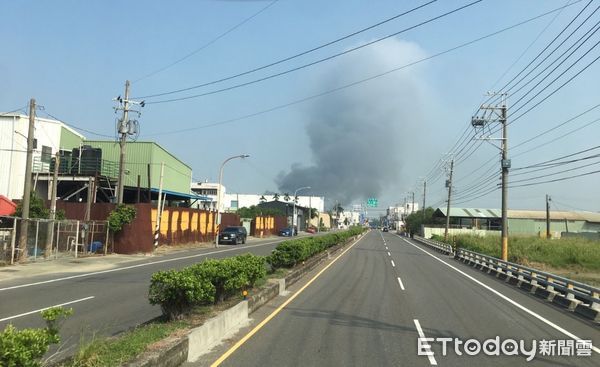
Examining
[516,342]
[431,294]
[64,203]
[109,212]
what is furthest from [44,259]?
[516,342]

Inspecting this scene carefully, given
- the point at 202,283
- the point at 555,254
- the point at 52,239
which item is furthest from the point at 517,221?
the point at 202,283

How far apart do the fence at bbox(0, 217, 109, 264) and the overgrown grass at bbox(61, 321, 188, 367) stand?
19.8 metres

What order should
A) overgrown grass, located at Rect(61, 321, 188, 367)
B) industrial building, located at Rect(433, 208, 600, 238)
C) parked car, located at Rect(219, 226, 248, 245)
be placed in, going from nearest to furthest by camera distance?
overgrown grass, located at Rect(61, 321, 188, 367) → parked car, located at Rect(219, 226, 248, 245) → industrial building, located at Rect(433, 208, 600, 238)

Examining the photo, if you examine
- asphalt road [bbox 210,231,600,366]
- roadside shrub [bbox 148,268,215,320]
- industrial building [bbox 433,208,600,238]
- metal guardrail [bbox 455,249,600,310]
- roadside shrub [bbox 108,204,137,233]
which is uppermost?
industrial building [bbox 433,208,600,238]

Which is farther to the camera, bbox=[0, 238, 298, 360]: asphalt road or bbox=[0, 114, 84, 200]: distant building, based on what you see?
bbox=[0, 114, 84, 200]: distant building

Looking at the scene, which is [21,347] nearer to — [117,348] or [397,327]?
[117,348]

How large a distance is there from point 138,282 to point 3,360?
15010 mm

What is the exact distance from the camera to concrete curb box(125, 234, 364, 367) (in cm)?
675

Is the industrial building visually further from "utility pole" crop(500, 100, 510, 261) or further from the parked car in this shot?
"utility pole" crop(500, 100, 510, 261)

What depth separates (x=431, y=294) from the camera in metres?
16.8

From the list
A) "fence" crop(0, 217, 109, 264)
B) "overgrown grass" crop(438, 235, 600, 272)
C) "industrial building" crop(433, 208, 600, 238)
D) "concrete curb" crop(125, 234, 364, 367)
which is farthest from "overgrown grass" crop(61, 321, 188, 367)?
"industrial building" crop(433, 208, 600, 238)

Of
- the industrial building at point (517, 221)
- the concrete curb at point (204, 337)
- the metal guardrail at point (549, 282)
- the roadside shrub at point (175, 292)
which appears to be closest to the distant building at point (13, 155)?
the concrete curb at point (204, 337)

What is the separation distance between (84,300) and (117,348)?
8.27 meters

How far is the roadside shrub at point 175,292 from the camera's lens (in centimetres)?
946
